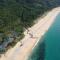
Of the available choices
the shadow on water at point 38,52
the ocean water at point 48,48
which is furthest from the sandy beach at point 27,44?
the ocean water at point 48,48

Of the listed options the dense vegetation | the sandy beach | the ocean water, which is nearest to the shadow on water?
the ocean water

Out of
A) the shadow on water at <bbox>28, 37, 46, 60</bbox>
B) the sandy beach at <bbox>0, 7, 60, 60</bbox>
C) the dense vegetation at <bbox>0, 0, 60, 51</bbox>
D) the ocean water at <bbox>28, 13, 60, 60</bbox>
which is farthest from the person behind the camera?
the dense vegetation at <bbox>0, 0, 60, 51</bbox>

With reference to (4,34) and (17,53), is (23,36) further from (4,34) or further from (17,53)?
(17,53)

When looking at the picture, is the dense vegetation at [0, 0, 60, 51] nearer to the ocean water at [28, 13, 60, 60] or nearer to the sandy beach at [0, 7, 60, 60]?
the sandy beach at [0, 7, 60, 60]

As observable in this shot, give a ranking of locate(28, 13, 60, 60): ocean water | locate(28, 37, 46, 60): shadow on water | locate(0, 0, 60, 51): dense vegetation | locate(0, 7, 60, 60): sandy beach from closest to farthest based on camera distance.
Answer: locate(0, 7, 60, 60): sandy beach
locate(28, 37, 46, 60): shadow on water
locate(28, 13, 60, 60): ocean water
locate(0, 0, 60, 51): dense vegetation

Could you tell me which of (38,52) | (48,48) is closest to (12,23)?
(48,48)

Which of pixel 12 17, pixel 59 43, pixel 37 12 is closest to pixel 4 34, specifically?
pixel 59 43

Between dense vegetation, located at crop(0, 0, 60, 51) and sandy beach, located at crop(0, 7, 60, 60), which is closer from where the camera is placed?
sandy beach, located at crop(0, 7, 60, 60)
